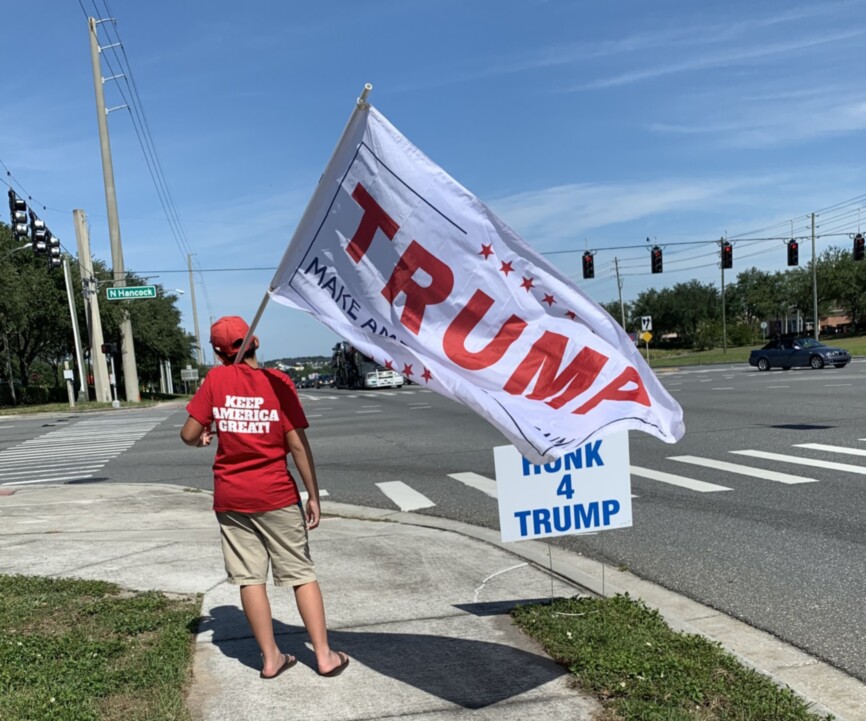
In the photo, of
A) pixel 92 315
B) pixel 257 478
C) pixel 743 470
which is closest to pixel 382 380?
pixel 92 315

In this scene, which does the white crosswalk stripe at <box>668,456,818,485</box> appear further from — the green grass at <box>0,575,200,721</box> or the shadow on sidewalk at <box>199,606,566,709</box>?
the green grass at <box>0,575,200,721</box>

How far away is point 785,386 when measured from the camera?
24078 mm

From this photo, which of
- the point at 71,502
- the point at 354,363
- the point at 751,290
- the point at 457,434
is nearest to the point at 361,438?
the point at 457,434

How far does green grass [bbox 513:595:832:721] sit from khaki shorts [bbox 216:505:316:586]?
143 cm

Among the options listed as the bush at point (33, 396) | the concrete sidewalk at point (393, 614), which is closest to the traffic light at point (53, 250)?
the concrete sidewalk at point (393, 614)

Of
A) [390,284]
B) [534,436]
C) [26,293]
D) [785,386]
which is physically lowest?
[785,386]

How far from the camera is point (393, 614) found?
15.8ft

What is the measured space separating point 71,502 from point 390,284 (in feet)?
24.9

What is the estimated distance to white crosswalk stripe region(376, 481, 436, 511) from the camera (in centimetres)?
897

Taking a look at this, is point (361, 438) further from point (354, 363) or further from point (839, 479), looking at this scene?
point (354, 363)

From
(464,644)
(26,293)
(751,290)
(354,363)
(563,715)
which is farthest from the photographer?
(751,290)

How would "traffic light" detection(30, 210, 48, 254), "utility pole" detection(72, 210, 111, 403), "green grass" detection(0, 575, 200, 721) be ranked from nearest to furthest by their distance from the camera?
1. "green grass" detection(0, 575, 200, 721)
2. "traffic light" detection(30, 210, 48, 254)
3. "utility pole" detection(72, 210, 111, 403)

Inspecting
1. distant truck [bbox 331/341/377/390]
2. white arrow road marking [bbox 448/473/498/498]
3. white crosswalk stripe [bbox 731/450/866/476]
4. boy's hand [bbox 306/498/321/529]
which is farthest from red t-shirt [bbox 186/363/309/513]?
distant truck [bbox 331/341/377/390]

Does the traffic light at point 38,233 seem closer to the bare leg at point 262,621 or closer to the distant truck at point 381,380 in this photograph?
the bare leg at point 262,621
